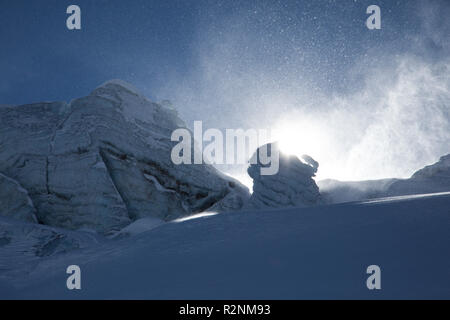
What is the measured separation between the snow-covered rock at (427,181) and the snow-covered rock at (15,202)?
2189 centimetres

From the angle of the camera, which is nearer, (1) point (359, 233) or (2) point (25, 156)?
(1) point (359, 233)

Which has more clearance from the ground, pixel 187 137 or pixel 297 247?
pixel 187 137

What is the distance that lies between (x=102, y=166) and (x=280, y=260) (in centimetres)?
1574

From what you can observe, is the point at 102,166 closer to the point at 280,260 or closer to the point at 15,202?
the point at 15,202

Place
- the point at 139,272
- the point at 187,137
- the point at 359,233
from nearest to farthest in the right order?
1. the point at 139,272
2. the point at 359,233
3. the point at 187,137

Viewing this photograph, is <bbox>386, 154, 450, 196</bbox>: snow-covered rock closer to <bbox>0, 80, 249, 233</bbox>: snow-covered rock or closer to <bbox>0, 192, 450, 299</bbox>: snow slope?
<bbox>0, 80, 249, 233</bbox>: snow-covered rock

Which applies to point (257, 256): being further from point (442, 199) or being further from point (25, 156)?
point (25, 156)

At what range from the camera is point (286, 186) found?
16.0 meters

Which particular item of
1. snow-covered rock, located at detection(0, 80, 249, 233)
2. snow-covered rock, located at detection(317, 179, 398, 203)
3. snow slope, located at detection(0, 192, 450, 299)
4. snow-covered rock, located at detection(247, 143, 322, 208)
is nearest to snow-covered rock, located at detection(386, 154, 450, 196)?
snow-covered rock, located at detection(317, 179, 398, 203)

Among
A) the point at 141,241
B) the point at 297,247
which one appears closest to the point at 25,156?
the point at 141,241

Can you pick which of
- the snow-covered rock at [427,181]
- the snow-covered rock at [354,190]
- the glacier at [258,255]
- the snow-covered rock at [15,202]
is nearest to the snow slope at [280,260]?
the glacier at [258,255]

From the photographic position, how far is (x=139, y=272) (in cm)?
299
